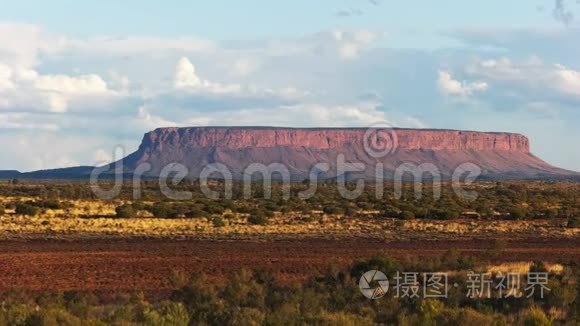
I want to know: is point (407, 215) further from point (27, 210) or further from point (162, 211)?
point (27, 210)

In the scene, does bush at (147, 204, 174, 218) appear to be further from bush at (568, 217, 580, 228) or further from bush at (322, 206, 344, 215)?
bush at (568, 217, 580, 228)

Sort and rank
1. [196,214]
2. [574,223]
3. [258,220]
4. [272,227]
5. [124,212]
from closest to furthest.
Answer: [272,227] < [258,220] < [574,223] < [124,212] < [196,214]

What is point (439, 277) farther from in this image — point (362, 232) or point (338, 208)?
point (338, 208)

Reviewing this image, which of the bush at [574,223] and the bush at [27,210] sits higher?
the bush at [27,210]

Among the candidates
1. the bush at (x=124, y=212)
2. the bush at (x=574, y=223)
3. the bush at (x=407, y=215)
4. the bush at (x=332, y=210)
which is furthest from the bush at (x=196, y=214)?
the bush at (x=574, y=223)

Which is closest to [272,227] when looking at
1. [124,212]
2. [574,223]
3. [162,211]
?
[124,212]

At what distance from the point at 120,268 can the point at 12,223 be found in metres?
22.0

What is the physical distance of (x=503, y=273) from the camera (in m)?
18.8

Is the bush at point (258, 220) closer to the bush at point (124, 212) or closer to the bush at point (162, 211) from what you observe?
the bush at point (162, 211)

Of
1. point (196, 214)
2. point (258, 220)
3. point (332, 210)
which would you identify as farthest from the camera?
point (332, 210)

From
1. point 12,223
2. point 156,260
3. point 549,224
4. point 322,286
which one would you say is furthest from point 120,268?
point 549,224

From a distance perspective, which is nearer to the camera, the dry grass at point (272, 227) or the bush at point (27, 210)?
the dry grass at point (272, 227)

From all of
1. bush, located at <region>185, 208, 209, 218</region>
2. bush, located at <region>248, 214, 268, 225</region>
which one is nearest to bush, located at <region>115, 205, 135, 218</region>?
bush, located at <region>185, 208, 209, 218</region>

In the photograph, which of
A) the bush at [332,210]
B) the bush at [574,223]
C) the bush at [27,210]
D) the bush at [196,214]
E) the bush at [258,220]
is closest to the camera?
the bush at [258,220]
